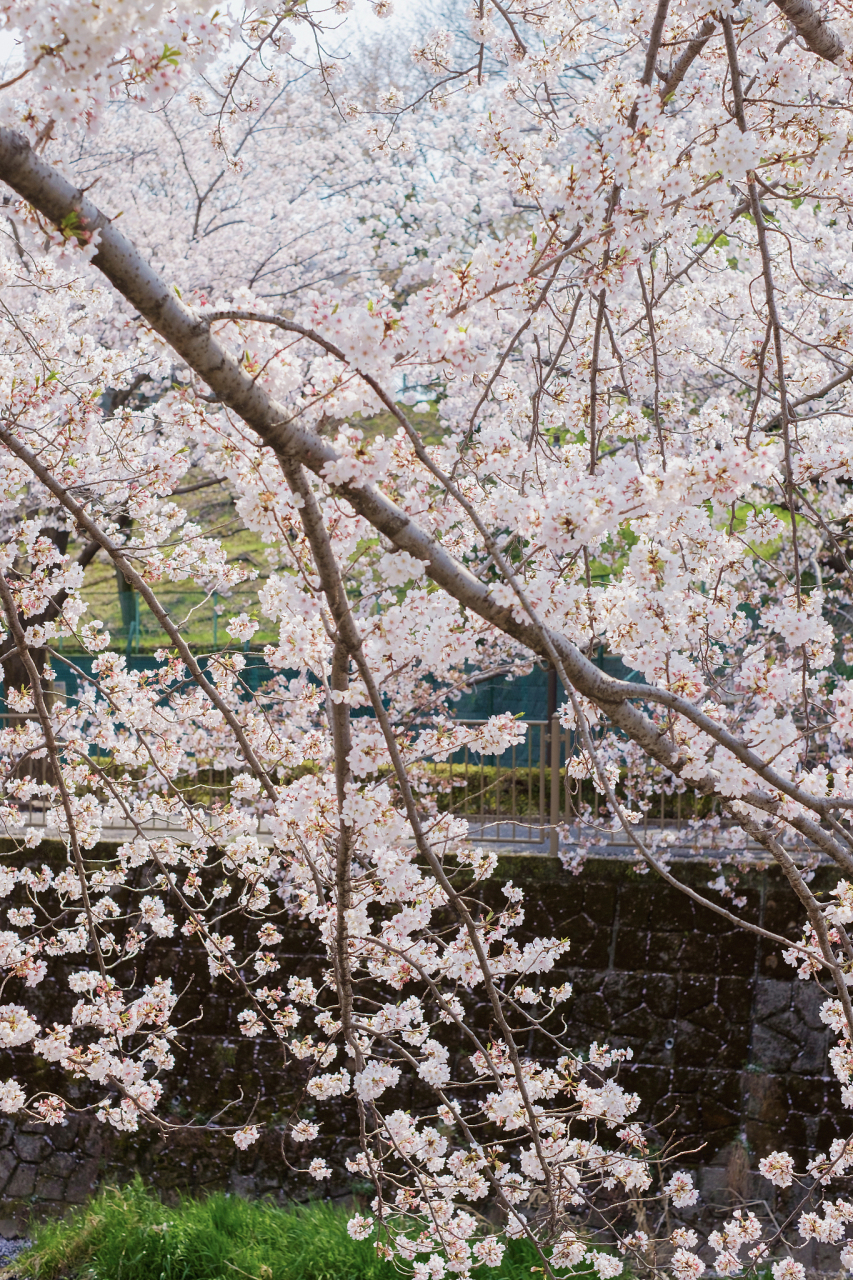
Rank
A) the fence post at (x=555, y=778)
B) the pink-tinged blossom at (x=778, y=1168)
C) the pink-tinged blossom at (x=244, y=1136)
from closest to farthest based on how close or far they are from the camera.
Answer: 1. the pink-tinged blossom at (x=244, y=1136)
2. the pink-tinged blossom at (x=778, y=1168)
3. the fence post at (x=555, y=778)

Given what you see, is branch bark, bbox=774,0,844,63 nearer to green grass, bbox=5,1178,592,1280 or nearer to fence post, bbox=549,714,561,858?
fence post, bbox=549,714,561,858

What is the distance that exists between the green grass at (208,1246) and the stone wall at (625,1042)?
1.43 ft

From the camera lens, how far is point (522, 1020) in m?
6.45

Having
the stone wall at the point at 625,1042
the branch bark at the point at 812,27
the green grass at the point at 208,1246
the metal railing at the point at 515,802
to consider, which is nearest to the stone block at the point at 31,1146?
the stone wall at the point at 625,1042

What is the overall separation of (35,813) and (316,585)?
6.35 meters

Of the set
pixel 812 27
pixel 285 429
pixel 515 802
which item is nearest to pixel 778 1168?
pixel 515 802

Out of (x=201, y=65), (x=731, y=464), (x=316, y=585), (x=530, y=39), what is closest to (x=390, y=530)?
(x=316, y=585)

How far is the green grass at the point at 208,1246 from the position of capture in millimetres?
5332

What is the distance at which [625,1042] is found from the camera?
632cm

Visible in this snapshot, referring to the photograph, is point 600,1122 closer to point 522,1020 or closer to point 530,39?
point 522,1020

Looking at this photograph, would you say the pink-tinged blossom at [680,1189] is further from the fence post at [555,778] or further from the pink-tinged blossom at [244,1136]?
the fence post at [555,778]

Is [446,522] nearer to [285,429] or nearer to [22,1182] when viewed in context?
[285,429]

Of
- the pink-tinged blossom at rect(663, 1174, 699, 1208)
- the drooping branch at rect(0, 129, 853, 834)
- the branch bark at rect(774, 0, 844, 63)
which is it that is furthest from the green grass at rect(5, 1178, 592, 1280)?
the branch bark at rect(774, 0, 844, 63)

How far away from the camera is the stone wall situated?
6137mm
